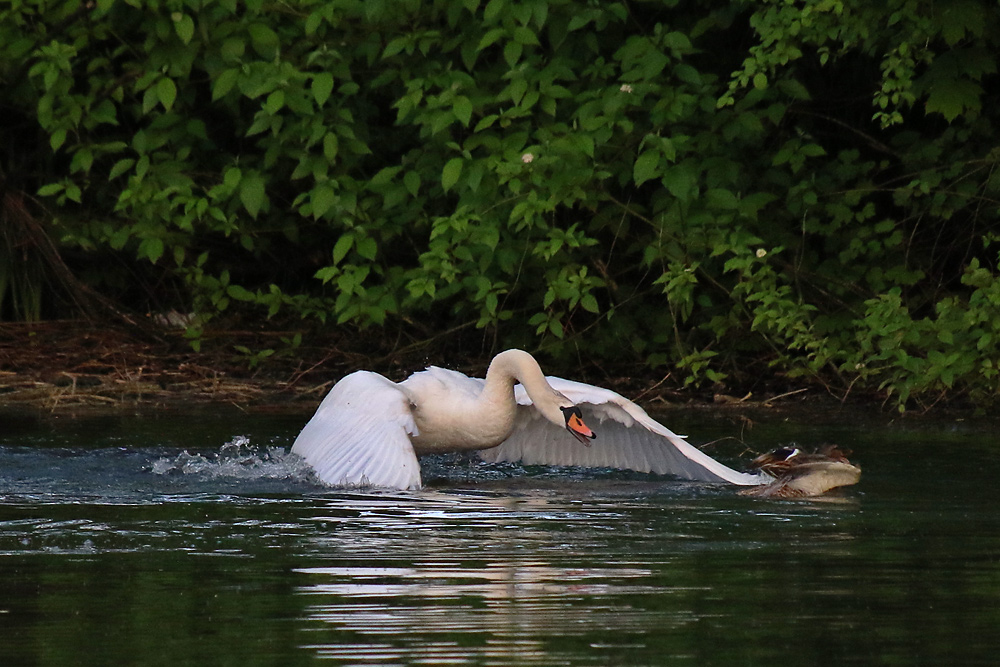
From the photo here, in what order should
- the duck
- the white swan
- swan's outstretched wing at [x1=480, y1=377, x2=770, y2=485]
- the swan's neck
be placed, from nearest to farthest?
the duck
the white swan
swan's outstretched wing at [x1=480, y1=377, x2=770, y2=485]
the swan's neck

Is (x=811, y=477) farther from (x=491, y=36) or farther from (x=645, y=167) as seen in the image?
(x=491, y=36)

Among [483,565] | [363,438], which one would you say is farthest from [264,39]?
[483,565]

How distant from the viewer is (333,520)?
570 cm

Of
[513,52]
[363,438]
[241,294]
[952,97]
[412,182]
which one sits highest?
[513,52]

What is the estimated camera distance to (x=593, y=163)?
9469 millimetres

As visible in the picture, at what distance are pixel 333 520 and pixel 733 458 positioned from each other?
250 centimetres

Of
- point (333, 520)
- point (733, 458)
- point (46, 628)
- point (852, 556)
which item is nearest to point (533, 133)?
point (733, 458)

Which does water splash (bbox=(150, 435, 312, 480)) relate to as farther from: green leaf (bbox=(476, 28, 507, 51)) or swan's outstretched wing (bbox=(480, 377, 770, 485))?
green leaf (bbox=(476, 28, 507, 51))

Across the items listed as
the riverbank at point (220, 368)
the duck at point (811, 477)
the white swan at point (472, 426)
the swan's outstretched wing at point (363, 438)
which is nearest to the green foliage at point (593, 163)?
the riverbank at point (220, 368)

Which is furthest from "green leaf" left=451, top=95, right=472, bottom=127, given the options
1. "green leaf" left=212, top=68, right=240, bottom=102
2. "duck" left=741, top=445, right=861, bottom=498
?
"duck" left=741, top=445, right=861, bottom=498

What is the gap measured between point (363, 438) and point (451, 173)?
2.89 meters

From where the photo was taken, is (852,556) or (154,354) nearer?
(852,556)

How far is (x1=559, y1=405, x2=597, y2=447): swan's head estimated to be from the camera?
6.79 m

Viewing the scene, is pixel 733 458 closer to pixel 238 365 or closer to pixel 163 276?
pixel 238 365
